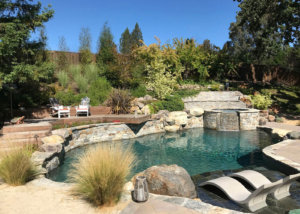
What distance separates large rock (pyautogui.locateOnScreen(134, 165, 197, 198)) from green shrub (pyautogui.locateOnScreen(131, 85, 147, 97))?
910 centimetres

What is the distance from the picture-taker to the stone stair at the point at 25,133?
661 centimetres

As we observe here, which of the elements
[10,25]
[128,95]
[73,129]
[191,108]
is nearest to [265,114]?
[191,108]

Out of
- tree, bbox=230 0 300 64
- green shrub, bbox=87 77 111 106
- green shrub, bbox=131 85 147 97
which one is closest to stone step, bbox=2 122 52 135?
green shrub, bbox=87 77 111 106

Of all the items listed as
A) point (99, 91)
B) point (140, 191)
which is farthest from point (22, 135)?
point (99, 91)

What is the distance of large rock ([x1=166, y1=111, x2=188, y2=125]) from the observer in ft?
38.7

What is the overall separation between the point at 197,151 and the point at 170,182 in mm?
3918

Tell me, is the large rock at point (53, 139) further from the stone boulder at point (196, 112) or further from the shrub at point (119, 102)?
the stone boulder at point (196, 112)

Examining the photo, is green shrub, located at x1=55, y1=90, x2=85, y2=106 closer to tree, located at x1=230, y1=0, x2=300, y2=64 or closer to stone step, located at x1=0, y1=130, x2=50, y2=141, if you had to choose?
stone step, located at x1=0, y1=130, x2=50, y2=141

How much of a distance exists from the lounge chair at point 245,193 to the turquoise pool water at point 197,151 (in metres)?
1.42

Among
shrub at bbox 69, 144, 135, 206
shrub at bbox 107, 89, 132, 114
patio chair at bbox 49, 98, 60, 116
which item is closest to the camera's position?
shrub at bbox 69, 144, 135, 206

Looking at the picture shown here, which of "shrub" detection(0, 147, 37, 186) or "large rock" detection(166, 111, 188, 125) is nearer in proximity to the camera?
"shrub" detection(0, 147, 37, 186)

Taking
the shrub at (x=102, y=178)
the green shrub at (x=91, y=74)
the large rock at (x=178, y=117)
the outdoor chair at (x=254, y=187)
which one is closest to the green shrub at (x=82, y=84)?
the green shrub at (x=91, y=74)

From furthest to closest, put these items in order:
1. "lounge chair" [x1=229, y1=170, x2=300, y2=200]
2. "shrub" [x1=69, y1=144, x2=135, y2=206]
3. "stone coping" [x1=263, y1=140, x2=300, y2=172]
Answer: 1. "stone coping" [x1=263, y1=140, x2=300, y2=172]
2. "lounge chair" [x1=229, y1=170, x2=300, y2=200]
3. "shrub" [x1=69, y1=144, x2=135, y2=206]

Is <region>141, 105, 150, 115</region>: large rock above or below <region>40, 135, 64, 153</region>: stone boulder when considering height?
above
